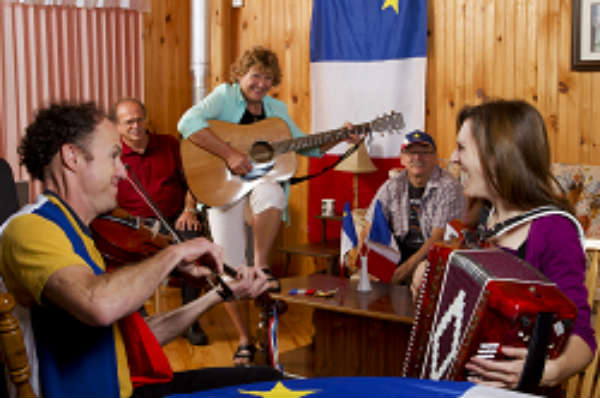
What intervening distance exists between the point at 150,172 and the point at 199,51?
1493mm

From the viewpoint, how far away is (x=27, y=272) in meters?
1.11

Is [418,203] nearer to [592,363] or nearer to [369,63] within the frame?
[369,63]

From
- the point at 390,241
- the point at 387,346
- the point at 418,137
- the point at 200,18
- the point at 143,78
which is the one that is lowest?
the point at 387,346

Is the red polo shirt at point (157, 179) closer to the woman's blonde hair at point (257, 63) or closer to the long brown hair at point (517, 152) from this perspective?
the woman's blonde hair at point (257, 63)

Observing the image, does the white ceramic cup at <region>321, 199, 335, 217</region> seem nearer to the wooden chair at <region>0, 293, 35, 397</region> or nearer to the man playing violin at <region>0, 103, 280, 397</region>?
the man playing violin at <region>0, 103, 280, 397</region>

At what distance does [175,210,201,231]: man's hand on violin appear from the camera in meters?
3.61

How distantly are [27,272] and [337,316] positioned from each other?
1.88 m

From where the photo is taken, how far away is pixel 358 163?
4.29 m

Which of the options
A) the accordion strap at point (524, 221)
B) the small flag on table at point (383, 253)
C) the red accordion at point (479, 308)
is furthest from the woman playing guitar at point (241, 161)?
the red accordion at point (479, 308)

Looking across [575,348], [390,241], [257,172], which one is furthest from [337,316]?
[575,348]

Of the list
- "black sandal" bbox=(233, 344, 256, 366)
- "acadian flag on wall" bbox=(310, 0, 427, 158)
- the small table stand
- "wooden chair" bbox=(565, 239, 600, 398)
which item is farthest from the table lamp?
"wooden chair" bbox=(565, 239, 600, 398)

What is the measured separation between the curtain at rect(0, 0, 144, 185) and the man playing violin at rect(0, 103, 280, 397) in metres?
3.36

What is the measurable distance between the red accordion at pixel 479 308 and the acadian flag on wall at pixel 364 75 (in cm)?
320

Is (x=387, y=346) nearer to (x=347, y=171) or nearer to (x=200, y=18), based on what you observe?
(x=347, y=171)
